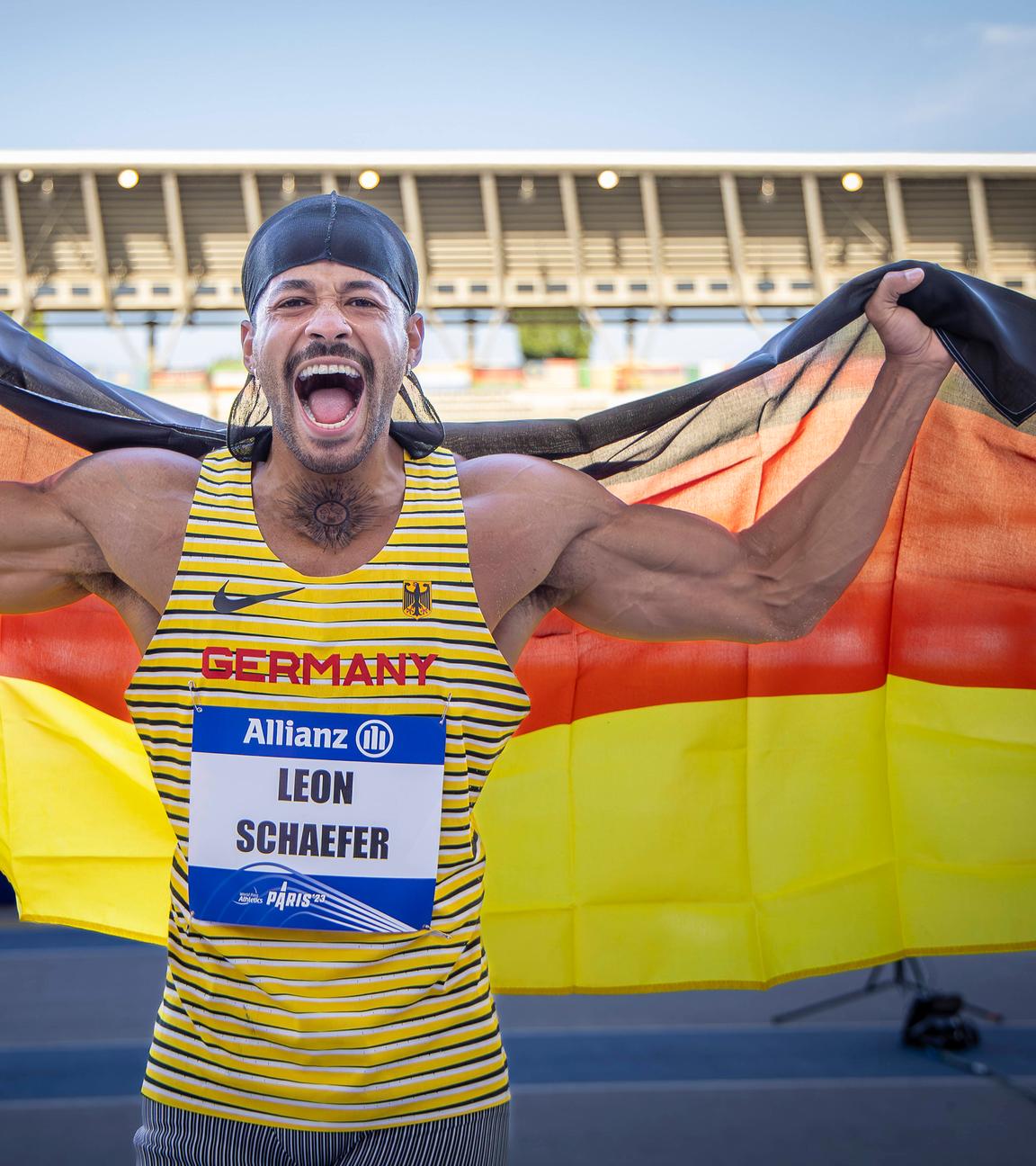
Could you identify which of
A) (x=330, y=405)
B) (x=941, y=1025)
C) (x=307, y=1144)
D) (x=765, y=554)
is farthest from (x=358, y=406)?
(x=941, y=1025)

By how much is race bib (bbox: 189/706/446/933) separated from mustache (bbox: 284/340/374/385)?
0.49 meters

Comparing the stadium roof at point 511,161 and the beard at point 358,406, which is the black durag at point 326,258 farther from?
the stadium roof at point 511,161

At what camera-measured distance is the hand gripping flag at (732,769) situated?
2441 millimetres

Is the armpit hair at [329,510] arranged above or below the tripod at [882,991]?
above

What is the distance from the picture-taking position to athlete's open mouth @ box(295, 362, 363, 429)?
1754mm

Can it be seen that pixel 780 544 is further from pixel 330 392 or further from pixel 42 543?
pixel 42 543

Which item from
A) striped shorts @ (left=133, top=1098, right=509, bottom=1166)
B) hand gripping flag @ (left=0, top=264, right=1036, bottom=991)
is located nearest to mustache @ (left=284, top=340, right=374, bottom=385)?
hand gripping flag @ (left=0, top=264, right=1036, bottom=991)

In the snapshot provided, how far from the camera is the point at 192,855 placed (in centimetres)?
174

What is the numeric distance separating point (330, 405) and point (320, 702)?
43cm

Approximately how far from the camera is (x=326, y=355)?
175cm

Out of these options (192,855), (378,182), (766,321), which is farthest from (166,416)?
(766,321)

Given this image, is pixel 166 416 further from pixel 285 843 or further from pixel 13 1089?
pixel 13 1089

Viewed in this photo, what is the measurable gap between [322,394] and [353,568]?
0.26m

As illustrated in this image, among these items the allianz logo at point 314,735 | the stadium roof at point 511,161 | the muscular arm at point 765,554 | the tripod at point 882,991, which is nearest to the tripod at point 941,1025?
the tripod at point 882,991
